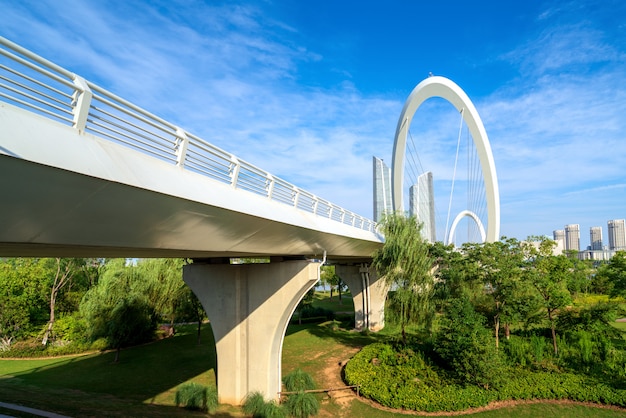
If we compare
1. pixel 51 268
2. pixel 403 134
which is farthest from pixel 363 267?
pixel 51 268

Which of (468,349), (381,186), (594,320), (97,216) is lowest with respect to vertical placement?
(468,349)

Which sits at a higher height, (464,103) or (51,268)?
(464,103)

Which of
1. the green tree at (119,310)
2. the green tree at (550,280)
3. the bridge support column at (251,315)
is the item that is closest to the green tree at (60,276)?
the green tree at (119,310)

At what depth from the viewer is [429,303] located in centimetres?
1888

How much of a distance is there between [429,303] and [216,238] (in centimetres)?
1389

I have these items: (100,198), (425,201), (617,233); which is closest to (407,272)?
(100,198)

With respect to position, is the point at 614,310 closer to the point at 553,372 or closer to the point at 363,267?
the point at 553,372

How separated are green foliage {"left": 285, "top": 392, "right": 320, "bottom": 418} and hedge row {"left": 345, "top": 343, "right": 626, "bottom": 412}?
9.13 feet

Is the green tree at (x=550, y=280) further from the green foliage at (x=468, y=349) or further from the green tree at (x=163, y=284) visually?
the green tree at (x=163, y=284)

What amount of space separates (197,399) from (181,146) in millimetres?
10462

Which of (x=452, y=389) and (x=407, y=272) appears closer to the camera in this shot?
(x=452, y=389)

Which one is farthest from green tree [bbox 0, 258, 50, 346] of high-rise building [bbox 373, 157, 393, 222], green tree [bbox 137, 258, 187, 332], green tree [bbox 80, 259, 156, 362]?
high-rise building [bbox 373, 157, 393, 222]

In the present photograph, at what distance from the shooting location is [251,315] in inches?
560

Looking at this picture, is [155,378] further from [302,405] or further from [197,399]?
[302,405]
